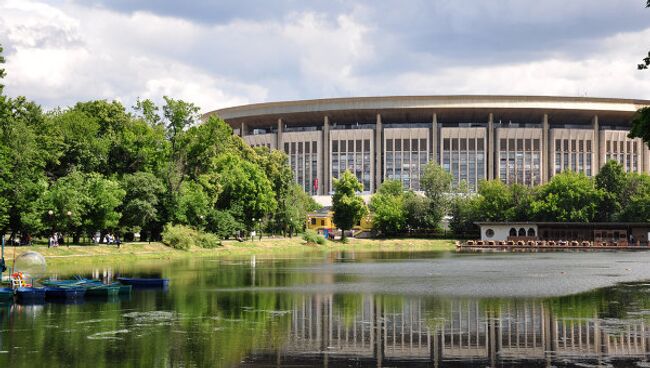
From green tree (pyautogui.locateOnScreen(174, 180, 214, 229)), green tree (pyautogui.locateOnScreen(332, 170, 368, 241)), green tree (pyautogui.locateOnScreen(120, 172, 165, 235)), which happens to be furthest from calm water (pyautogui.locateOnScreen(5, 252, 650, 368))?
green tree (pyautogui.locateOnScreen(332, 170, 368, 241))

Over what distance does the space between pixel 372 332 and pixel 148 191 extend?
175ft

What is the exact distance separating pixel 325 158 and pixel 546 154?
42.9m

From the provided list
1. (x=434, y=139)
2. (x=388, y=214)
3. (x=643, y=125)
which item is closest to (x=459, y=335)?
(x=643, y=125)

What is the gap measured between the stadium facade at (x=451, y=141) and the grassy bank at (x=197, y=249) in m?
37.1

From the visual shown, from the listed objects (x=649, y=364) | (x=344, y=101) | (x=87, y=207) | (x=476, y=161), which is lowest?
(x=649, y=364)

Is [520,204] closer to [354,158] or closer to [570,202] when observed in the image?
[570,202]

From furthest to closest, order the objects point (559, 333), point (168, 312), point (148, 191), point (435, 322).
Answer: point (148, 191) → point (168, 312) → point (435, 322) → point (559, 333)

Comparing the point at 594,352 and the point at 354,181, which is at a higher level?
the point at 354,181

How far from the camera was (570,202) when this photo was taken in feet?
386

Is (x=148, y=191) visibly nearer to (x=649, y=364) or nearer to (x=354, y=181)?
(x=354, y=181)

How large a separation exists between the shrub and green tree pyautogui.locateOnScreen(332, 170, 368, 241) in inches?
1618

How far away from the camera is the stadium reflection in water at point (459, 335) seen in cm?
2146

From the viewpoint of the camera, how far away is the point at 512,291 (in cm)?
3934

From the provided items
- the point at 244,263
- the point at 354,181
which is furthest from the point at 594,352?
the point at 354,181
